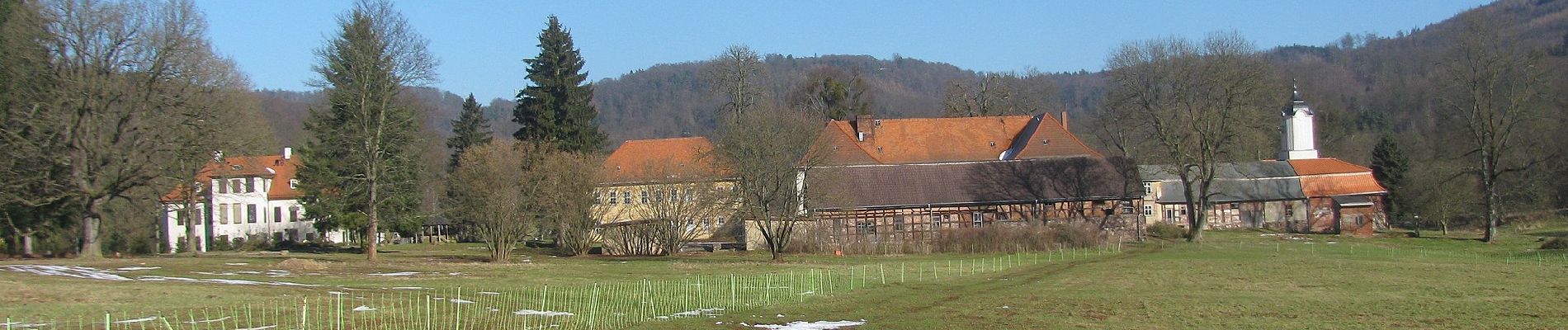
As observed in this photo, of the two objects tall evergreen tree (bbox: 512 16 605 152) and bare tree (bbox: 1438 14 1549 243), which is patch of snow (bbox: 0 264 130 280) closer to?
tall evergreen tree (bbox: 512 16 605 152)

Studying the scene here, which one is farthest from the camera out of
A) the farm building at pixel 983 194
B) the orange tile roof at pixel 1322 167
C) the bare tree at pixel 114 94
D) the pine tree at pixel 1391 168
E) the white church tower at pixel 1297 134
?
the white church tower at pixel 1297 134

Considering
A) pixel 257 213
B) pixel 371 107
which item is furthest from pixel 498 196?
pixel 257 213

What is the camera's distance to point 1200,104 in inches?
2078

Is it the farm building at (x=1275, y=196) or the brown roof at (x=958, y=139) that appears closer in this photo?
the brown roof at (x=958, y=139)

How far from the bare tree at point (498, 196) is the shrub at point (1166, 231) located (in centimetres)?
2976

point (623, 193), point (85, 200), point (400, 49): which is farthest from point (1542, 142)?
point (85, 200)

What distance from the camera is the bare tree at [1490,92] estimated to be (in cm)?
4862

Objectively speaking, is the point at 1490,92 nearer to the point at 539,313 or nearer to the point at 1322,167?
the point at 1322,167

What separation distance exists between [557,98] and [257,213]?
74.6 ft

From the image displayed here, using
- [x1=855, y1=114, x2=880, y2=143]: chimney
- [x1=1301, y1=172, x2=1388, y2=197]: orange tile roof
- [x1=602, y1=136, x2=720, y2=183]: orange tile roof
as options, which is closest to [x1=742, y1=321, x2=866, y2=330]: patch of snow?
[x1=602, y1=136, x2=720, y2=183]: orange tile roof

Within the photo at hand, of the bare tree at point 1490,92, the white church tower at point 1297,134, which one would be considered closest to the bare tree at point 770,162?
the bare tree at point 1490,92

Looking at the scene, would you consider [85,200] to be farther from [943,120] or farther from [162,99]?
[943,120]

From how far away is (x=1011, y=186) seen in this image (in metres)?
55.2

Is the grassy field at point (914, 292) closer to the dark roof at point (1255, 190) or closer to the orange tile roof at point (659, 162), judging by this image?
the orange tile roof at point (659, 162)
